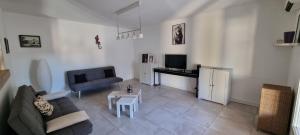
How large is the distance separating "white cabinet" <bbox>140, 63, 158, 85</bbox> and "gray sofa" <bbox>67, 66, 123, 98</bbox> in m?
1.13

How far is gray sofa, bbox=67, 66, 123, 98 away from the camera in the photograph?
4.06m

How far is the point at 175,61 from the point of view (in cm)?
463

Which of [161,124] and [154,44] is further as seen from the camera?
[154,44]

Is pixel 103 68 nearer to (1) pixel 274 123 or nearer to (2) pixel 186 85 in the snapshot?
(2) pixel 186 85

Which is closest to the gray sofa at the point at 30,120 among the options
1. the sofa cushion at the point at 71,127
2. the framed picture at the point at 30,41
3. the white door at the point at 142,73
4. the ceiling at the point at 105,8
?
the sofa cushion at the point at 71,127

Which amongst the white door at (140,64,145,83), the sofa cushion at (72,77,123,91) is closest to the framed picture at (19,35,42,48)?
the sofa cushion at (72,77,123,91)

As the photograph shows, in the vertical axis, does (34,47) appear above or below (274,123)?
above

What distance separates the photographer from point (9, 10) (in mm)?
3330

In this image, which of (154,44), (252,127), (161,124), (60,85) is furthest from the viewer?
(154,44)

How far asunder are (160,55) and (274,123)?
11.9 feet

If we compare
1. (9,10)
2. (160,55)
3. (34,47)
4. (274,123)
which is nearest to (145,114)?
(274,123)

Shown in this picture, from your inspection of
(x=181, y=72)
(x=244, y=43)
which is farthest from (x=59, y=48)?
(x=244, y=43)

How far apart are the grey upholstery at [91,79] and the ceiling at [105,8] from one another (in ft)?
5.41

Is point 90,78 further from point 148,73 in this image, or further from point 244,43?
point 244,43
